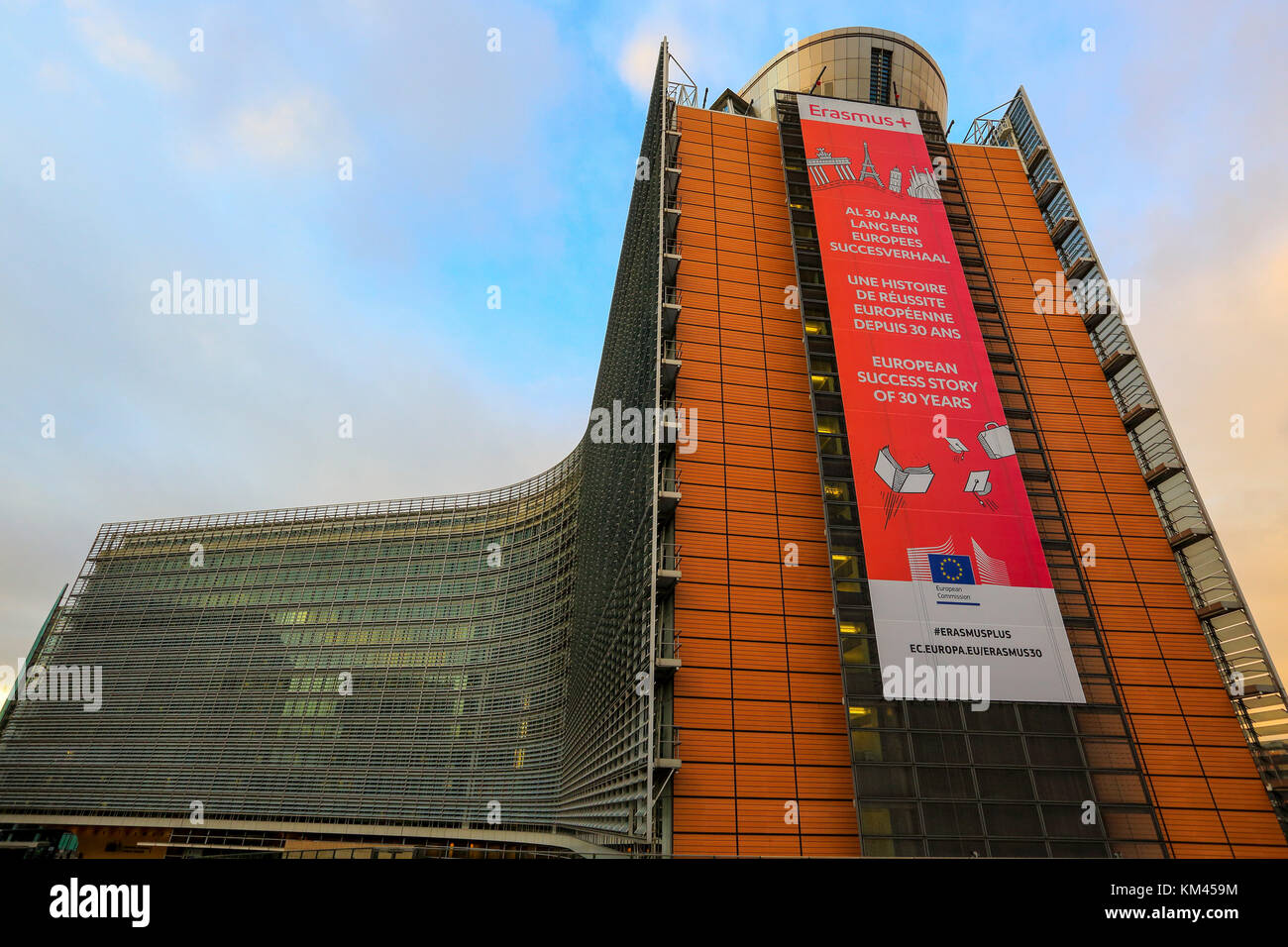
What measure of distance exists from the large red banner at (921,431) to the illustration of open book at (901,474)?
0.06 meters

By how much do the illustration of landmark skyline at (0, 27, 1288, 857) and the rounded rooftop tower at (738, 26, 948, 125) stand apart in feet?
0.83

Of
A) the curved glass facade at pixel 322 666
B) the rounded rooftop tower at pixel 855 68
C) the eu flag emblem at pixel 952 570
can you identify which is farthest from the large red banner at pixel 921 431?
the curved glass facade at pixel 322 666

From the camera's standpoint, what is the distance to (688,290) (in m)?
34.4

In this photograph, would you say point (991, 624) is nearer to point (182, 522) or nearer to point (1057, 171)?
point (1057, 171)

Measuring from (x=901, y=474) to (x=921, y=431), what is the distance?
2.88m

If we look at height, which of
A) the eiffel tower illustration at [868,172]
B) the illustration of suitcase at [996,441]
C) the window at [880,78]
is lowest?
the illustration of suitcase at [996,441]

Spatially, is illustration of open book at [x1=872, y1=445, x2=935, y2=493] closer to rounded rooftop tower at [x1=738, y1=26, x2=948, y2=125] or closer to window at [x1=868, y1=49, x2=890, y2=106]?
rounded rooftop tower at [x1=738, y1=26, x2=948, y2=125]

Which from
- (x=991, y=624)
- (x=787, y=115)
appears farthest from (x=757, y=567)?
(x=787, y=115)

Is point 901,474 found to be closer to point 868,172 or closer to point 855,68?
point 868,172

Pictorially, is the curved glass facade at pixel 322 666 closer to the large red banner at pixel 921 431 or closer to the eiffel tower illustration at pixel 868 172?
the large red banner at pixel 921 431

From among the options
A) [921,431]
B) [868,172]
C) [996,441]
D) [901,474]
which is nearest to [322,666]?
[901,474]

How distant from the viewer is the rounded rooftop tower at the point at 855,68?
4912cm

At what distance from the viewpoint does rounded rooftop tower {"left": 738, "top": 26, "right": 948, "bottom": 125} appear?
49.1 meters
